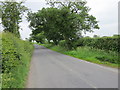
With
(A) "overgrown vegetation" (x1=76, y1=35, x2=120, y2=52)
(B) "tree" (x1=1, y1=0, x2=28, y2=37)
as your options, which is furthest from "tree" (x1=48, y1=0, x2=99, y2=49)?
(B) "tree" (x1=1, y1=0, x2=28, y2=37)

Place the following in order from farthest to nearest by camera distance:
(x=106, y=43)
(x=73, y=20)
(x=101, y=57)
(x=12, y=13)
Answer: (x=12, y=13)
(x=73, y=20)
(x=106, y=43)
(x=101, y=57)

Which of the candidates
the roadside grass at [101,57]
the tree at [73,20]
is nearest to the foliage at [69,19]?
the tree at [73,20]

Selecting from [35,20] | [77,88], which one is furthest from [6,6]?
[77,88]

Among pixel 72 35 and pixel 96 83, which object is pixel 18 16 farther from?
pixel 96 83

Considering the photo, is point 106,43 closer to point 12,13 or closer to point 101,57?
point 101,57

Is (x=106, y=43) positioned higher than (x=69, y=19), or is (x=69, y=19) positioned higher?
(x=69, y=19)

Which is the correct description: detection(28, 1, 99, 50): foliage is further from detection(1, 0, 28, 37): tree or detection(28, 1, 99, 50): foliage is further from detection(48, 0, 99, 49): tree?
detection(1, 0, 28, 37): tree

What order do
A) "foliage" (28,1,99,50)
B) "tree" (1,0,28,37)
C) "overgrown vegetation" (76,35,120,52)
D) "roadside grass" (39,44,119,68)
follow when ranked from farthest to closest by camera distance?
"tree" (1,0,28,37) → "foliage" (28,1,99,50) → "overgrown vegetation" (76,35,120,52) → "roadside grass" (39,44,119,68)

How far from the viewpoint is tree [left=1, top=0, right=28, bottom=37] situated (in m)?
27.8

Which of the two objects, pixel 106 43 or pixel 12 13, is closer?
pixel 106 43

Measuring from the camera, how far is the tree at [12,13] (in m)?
27.8

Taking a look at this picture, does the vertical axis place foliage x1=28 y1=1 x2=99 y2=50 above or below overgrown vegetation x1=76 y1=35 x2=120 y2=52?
above

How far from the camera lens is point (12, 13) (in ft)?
94.0

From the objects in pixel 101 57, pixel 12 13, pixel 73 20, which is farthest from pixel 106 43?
pixel 12 13
